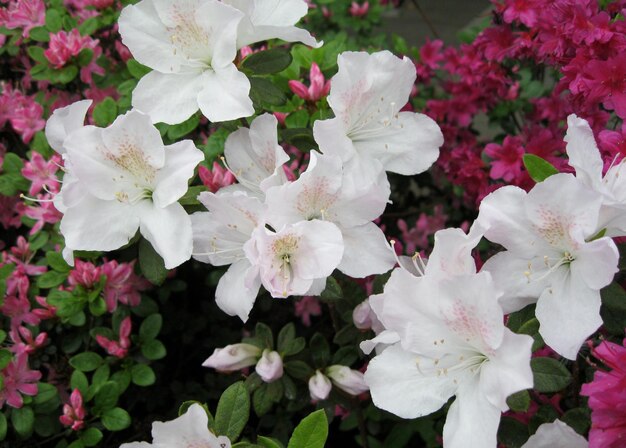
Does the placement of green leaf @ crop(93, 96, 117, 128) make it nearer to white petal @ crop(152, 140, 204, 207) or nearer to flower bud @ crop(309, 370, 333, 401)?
white petal @ crop(152, 140, 204, 207)

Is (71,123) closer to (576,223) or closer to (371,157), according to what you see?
(371,157)

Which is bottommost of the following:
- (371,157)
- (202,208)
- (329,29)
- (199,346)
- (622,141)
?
(199,346)

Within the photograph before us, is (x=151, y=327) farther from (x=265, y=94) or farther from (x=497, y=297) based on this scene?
(x=497, y=297)

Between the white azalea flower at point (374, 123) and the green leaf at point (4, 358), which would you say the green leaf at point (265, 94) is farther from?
the green leaf at point (4, 358)

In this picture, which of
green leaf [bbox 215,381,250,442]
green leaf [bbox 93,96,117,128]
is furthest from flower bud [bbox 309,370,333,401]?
green leaf [bbox 93,96,117,128]

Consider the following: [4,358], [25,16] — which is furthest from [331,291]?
[25,16]

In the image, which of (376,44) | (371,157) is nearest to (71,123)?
(371,157)
